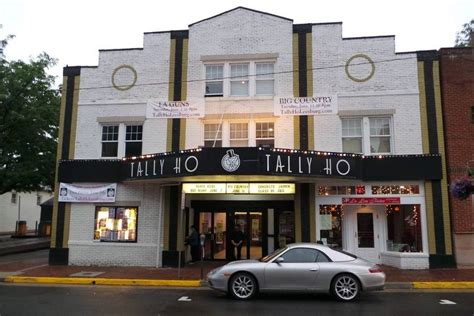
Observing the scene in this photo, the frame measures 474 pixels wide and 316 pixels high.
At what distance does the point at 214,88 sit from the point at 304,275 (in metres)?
9.66

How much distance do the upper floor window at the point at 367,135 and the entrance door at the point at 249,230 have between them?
4682 mm

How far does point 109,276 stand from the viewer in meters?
14.4

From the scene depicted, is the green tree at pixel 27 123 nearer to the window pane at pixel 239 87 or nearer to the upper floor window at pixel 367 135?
the window pane at pixel 239 87

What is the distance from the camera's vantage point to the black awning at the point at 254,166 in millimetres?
14188

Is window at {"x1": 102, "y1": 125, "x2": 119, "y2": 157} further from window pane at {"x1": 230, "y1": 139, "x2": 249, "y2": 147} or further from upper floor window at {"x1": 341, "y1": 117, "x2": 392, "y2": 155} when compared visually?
upper floor window at {"x1": 341, "y1": 117, "x2": 392, "y2": 155}

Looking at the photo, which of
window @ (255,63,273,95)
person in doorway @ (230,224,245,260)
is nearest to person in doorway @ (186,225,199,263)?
person in doorway @ (230,224,245,260)

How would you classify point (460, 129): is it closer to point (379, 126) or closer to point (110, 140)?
point (379, 126)

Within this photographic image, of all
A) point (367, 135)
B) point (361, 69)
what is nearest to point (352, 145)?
point (367, 135)

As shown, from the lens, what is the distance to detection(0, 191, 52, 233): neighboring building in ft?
136

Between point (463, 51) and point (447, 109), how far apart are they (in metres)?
2.33

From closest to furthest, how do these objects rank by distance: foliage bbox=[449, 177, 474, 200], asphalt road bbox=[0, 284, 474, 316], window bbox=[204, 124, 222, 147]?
1. foliage bbox=[449, 177, 474, 200]
2. asphalt road bbox=[0, 284, 474, 316]
3. window bbox=[204, 124, 222, 147]

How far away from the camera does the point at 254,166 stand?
14078 mm

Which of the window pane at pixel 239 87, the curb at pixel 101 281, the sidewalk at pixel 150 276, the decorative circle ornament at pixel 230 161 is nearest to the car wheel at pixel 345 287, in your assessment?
the sidewalk at pixel 150 276

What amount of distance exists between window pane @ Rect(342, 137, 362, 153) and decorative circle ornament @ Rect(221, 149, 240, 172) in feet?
16.3
